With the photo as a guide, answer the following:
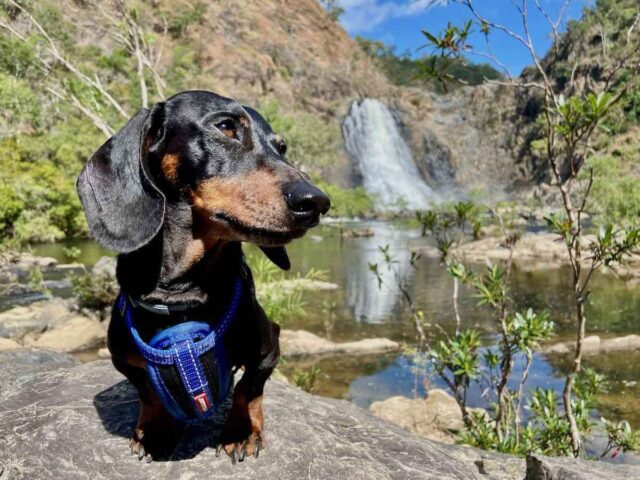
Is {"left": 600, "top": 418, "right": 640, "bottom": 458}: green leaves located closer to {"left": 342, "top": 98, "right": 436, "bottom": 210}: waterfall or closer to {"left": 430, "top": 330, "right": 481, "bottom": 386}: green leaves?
{"left": 430, "top": 330, "right": 481, "bottom": 386}: green leaves

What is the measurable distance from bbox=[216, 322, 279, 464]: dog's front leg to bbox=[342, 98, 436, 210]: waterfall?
50281mm

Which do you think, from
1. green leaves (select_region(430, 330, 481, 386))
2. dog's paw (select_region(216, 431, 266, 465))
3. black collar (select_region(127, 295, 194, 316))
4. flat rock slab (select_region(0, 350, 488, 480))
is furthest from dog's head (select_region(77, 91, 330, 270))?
green leaves (select_region(430, 330, 481, 386))

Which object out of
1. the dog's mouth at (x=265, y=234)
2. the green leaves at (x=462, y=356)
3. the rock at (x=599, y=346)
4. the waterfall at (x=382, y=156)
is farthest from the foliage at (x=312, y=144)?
the dog's mouth at (x=265, y=234)

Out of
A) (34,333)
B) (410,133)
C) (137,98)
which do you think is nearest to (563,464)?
(34,333)

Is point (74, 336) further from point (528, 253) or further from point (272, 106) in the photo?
point (528, 253)

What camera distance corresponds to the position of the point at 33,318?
10.6 m

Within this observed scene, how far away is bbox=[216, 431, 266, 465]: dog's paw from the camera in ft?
7.03

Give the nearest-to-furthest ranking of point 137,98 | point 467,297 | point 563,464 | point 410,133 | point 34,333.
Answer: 1. point 563,464
2. point 34,333
3. point 467,297
4. point 137,98
5. point 410,133

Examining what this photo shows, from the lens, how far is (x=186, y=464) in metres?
2.16

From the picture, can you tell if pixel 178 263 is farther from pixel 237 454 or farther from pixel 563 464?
pixel 563 464

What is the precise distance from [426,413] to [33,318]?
27.0 ft

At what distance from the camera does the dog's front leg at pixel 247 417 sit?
2.08 metres

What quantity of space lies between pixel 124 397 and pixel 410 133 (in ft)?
203

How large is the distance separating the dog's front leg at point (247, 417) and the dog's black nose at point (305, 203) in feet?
2.20
